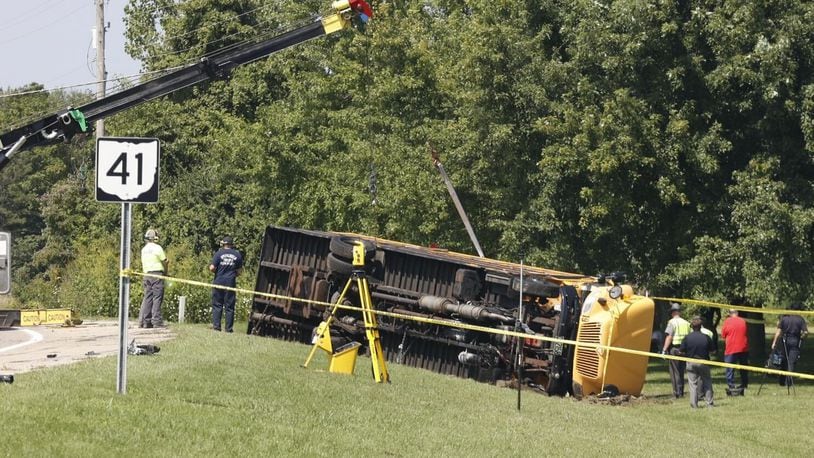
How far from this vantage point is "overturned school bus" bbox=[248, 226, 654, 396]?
20375 millimetres

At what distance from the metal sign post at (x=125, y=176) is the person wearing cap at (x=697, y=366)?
1104 cm

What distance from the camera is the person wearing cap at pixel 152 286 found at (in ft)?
74.6

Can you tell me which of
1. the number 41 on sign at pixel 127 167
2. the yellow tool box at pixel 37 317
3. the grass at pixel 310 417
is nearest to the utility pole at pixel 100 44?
the yellow tool box at pixel 37 317

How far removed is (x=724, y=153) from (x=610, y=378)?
9327 mm

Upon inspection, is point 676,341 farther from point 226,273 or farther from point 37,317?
point 37,317

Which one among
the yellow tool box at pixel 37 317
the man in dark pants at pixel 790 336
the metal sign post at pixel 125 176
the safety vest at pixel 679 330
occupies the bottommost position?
the yellow tool box at pixel 37 317

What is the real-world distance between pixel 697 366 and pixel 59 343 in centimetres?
1043

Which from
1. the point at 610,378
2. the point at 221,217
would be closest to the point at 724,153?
the point at 610,378

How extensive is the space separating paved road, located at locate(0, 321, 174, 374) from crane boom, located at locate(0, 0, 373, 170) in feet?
10.5

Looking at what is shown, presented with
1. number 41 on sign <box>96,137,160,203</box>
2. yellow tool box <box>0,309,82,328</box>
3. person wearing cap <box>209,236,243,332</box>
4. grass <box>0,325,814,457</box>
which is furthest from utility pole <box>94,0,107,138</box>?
number 41 on sign <box>96,137,160,203</box>

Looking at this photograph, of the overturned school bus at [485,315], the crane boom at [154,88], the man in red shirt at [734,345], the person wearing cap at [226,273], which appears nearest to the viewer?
the overturned school bus at [485,315]

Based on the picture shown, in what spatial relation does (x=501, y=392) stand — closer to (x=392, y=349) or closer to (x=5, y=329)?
(x=392, y=349)

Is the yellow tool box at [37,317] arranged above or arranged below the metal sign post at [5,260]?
below

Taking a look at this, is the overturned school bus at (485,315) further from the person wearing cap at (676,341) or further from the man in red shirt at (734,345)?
the man in red shirt at (734,345)
